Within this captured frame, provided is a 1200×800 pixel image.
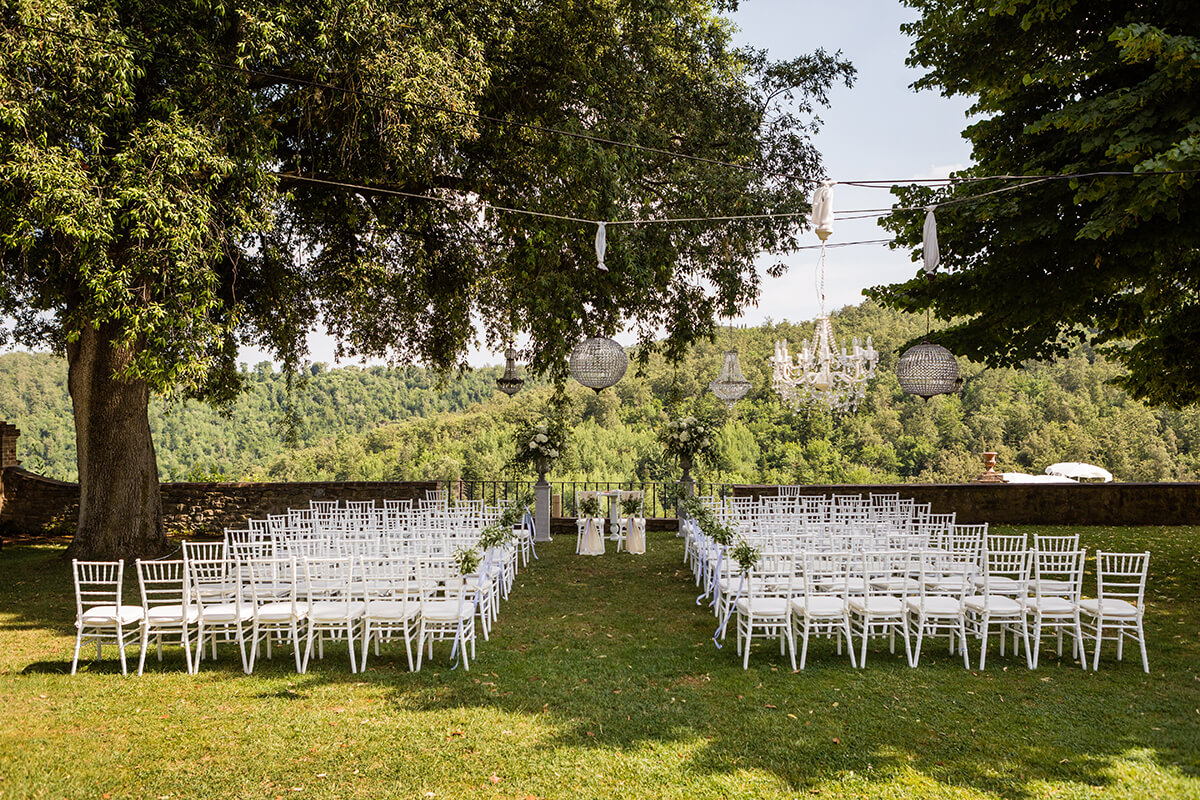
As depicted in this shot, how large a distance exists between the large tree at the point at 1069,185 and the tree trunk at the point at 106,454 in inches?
420

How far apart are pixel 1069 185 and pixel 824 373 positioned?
3854mm

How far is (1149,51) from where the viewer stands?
7.07 meters

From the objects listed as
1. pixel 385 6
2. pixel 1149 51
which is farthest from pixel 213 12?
pixel 1149 51

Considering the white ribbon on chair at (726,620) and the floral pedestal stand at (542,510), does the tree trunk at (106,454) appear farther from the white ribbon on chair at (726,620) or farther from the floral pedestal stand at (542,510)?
the white ribbon on chair at (726,620)

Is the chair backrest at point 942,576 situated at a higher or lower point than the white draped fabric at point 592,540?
higher

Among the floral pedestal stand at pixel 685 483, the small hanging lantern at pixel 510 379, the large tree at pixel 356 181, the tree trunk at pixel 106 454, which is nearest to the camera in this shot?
the large tree at pixel 356 181

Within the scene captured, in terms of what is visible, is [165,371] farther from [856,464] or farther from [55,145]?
[856,464]

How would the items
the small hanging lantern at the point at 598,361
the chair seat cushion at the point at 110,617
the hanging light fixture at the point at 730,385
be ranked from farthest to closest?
1. the hanging light fixture at the point at 730,385
2. the small hanging lantern at the point at 598,361
3. the chair seat cushion at the point at 110,617

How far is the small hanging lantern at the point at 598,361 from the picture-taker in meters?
7.95

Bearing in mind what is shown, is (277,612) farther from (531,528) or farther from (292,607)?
(531,528)

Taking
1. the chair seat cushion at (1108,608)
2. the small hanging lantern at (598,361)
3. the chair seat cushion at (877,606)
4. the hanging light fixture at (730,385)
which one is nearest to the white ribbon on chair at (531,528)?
the hanging light fixture at (730,385)

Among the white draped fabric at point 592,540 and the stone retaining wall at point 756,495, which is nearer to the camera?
the white draped fabric at point 592,540

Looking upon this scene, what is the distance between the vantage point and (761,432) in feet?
93.8

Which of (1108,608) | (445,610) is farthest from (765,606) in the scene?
(1108,608)
